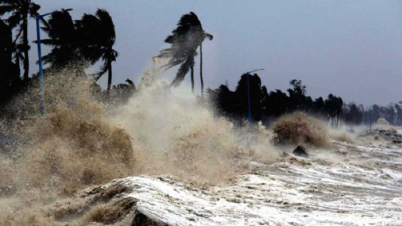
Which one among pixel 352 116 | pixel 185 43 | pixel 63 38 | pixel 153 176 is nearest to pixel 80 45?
pixel 63 38

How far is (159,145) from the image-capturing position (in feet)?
62.6

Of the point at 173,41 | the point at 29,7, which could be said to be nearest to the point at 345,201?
the point at 29,7

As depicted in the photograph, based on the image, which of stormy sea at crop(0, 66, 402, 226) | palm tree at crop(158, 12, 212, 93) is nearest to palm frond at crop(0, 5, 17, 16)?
stormy sea at crop(0, 66, 402, 226)

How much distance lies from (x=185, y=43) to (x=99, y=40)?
6.79m

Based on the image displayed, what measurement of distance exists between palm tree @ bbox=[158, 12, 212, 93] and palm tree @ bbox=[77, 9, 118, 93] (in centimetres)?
435

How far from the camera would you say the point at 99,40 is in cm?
3131

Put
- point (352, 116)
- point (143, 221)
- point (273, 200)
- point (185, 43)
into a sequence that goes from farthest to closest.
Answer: point (352, 116) < point (185, 43) < point (273, 200) < point (143, 221)

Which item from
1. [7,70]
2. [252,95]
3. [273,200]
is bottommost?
[273,200]

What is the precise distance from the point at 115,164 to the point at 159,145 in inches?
233

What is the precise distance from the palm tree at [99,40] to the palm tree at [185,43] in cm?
435

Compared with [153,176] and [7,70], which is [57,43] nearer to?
[7,70]

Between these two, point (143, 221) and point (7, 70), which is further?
point (7, 70)

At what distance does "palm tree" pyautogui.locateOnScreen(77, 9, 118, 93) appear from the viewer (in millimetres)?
30875

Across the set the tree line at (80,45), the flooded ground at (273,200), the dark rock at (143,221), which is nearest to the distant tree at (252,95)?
the tree line at (80,45)
